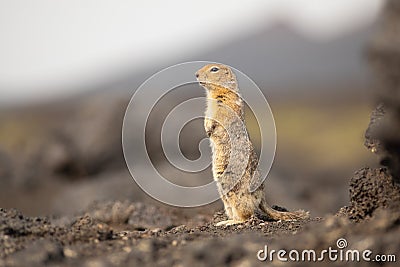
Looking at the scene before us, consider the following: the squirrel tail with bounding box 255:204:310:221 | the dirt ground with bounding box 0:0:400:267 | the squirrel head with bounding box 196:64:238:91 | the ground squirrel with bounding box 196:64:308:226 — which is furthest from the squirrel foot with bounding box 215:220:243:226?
the squirrel head with bounding box 196:64:238:91

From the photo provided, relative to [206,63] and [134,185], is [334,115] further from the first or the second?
[206,63]

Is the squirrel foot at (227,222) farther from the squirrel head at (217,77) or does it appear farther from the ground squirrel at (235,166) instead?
the squirrel head at (217,77)

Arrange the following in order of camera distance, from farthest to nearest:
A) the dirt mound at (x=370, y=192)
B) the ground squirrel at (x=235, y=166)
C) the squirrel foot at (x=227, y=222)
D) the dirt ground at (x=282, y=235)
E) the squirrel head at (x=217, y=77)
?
the squirrel head at (x=217, y=77)
the ground squirrel at (x=235, y=166)
the squirrel foot at (x=227, y=222)
the dirt mound at (x=370, y=192)
the dirt ground at (x=282, y=235)

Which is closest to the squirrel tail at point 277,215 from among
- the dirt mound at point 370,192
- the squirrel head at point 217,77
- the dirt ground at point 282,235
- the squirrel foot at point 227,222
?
the squirrel foot at point 227,222

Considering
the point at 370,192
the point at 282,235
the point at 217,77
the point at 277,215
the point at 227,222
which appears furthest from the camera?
the point at 217,77

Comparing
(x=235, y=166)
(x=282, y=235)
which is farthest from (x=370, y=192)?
(x=235, y=166)

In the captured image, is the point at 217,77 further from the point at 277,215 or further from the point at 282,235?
the point at 282,235
